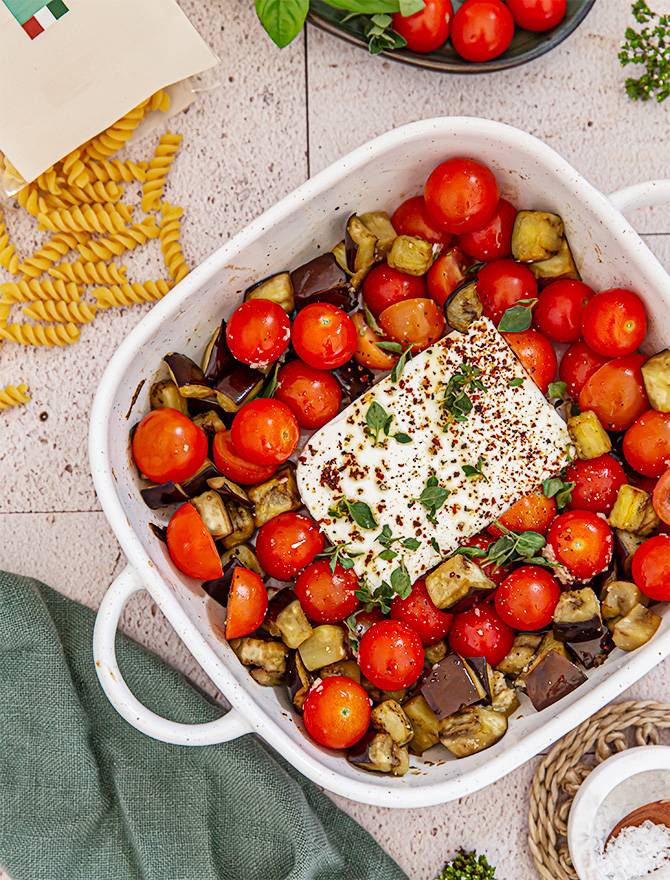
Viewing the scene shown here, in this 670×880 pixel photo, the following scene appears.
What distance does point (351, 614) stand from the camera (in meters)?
1.77

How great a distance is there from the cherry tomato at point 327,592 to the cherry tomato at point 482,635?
26 cm

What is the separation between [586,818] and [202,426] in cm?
130

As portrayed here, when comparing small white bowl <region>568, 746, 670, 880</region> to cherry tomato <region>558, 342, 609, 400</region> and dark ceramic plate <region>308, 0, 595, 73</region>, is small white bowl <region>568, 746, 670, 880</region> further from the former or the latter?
dark ceramic plate <region>308, 0, 595, 73</region>

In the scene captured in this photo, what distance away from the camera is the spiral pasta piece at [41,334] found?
1884 millimetres

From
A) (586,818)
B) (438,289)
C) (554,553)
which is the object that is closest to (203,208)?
(438,289)

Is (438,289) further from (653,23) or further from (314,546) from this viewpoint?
(653,23)

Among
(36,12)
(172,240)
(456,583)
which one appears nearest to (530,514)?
(456,583)

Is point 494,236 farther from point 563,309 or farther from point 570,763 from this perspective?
point 570,763

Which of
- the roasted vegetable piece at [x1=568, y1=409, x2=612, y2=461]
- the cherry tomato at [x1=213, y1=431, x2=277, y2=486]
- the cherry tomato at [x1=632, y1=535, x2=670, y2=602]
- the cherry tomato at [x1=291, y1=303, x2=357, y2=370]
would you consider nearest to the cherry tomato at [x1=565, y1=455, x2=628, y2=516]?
the roasted vegetable piece at [x1=568, y1=409, x2=612, y2=461]

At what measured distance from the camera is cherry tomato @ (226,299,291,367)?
167cm

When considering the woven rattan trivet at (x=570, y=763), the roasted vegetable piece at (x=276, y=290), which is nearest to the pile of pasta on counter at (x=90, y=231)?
the roasted vegetable piece at (x=276, y=290)

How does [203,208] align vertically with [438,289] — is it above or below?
above

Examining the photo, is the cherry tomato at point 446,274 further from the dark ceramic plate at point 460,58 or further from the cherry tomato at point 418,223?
the dark ceramic plate at point 460,58

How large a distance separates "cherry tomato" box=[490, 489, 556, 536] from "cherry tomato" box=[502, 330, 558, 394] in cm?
28
